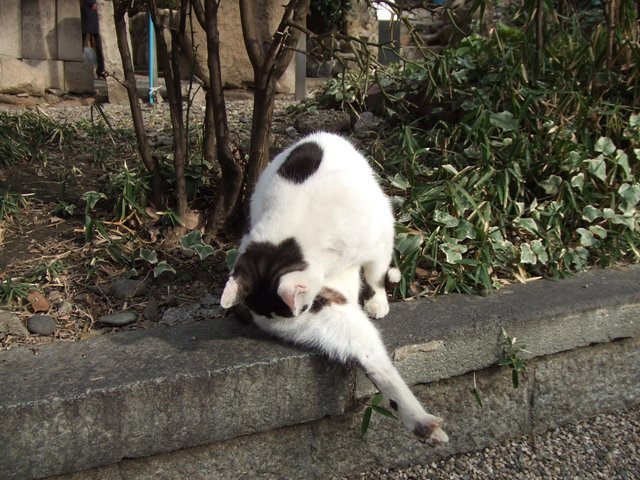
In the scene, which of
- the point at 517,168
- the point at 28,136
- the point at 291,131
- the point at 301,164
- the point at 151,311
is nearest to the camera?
the point at 301,164

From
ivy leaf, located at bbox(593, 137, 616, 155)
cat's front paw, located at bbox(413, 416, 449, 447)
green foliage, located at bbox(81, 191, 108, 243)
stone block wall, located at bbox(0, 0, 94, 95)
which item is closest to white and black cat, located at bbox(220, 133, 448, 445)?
cat's front paw, located at bbox(413, 416, 449, 447)

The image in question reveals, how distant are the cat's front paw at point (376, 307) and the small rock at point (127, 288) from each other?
1.13 meters

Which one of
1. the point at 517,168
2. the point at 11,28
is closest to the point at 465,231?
the point at 517,168

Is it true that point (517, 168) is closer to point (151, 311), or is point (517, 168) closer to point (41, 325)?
point (151, 311)

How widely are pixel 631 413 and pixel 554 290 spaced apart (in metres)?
0.73

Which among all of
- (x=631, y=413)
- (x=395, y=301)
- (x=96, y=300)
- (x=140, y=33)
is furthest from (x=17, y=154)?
(x=140, y=33)

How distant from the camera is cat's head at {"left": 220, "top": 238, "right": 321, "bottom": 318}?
2.25m

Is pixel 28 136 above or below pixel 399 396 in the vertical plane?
above

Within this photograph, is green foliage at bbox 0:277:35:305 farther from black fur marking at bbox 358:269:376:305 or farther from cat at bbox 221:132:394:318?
black fur marking at bbox 358:269:376:305

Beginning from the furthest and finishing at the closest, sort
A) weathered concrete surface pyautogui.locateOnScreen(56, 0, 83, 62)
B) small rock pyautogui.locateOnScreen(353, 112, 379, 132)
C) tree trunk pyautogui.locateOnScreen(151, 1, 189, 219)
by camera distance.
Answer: weathered concrete surface pyautogui.locateOnScreen(56, 0, 83, 62)
small rock pyautogui.locateOnScreen(353, 112, 379, 132)
tree trunk pyautogui.locateOnScreen(151, 1, 189, 219)

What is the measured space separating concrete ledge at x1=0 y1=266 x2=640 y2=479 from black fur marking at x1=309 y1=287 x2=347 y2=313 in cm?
19

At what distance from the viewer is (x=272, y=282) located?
2330mm

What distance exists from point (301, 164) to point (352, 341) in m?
0.87

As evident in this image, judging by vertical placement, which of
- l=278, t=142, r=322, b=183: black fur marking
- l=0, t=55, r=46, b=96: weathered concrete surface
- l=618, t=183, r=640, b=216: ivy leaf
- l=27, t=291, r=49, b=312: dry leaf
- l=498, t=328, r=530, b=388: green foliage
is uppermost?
l=0, t=55, r=46, b=96: weathered concrete surface
